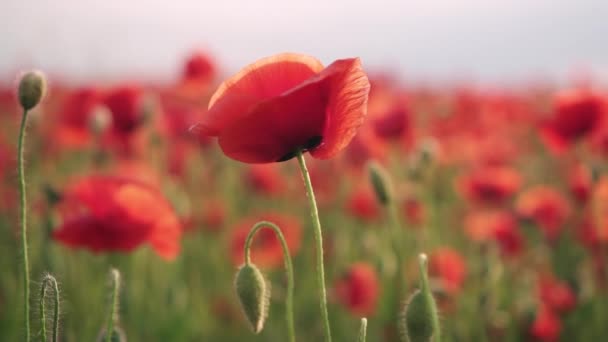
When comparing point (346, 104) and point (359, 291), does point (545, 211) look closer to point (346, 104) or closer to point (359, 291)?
point (359, 291)

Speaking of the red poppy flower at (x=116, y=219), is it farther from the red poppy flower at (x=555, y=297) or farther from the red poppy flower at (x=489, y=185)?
the red poppy flower at (x=489, y=185)

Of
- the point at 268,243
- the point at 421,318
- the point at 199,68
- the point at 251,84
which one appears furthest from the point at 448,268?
the point at 199,68

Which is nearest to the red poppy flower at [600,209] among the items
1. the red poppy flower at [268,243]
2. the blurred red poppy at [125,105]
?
the red poppy flower at [268,243]

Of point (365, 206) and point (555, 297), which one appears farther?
point (365, 206)

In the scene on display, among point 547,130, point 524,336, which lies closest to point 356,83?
point 524,336

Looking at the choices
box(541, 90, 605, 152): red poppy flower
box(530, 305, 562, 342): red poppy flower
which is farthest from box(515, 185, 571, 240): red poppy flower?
box(530, 305, 562, 342): red poppy flower

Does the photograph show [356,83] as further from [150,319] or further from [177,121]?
[177,121]
